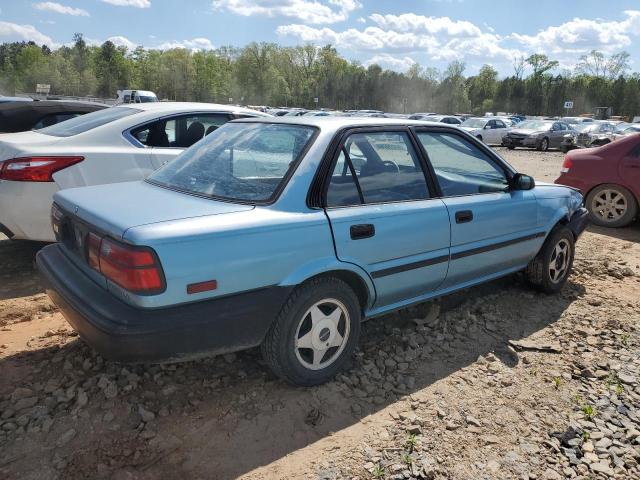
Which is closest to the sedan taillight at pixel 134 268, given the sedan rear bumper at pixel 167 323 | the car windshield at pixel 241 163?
the sedan rear bumper at pixel 167 323

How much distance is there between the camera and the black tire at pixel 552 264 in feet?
14.6

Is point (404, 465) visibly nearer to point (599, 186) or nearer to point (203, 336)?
point (203, 336)

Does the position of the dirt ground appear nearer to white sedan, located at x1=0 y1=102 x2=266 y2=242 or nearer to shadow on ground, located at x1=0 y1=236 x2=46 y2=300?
shadow on ground, located at x1=0 y1=236 x2=46 y2=300

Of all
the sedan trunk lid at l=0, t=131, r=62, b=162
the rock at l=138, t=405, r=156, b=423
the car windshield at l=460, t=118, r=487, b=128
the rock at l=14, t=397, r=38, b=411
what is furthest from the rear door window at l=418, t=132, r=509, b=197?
the car windshield at l=460, t=118, r=487, b=128

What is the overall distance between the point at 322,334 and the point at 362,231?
0.65m

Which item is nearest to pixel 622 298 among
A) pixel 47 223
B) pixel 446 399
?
pixel 446 399

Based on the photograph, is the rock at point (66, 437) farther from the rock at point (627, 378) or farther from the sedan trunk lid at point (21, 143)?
the rock at point (627, 378)

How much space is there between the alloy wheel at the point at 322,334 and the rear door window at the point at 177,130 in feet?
8.68

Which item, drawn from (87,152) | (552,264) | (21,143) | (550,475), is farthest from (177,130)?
(550,475)

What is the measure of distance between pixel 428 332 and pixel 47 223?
338 cm

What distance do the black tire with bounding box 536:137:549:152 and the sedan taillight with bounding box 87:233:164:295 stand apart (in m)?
25.7

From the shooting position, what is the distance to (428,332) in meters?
3.83

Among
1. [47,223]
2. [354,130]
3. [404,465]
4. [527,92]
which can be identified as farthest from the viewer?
[527,92]

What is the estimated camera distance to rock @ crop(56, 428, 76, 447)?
8.26 feet
